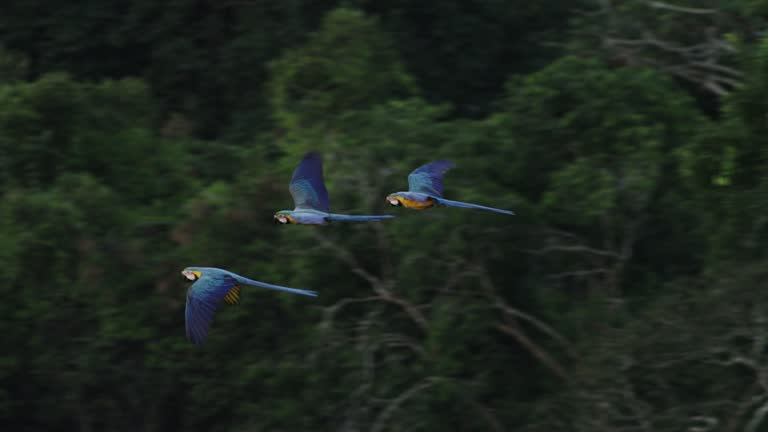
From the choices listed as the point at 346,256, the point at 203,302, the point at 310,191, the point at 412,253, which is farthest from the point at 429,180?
the point at 346,256

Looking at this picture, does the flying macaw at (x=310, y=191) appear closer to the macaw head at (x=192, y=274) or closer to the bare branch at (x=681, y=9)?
the macaw head at (x=192, y=274)

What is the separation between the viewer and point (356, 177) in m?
11.7

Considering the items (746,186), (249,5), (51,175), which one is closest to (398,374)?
(746,186)

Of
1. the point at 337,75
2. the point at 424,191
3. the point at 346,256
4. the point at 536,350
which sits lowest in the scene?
the point at 536,350

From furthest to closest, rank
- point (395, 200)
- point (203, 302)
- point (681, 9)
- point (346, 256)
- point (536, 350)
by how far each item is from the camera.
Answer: point (681, 9) < point (536, 350) < point (346, 256) < point (395, 200) < point (203, 302)

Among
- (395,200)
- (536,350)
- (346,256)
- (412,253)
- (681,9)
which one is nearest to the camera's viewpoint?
(395,200)

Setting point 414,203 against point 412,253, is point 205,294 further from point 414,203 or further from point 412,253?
point 412,253

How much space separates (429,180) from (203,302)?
2043mm

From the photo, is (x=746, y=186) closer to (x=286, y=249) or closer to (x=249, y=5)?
(x=286, y=249)

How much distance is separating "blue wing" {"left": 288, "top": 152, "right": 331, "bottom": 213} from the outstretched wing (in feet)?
3.07

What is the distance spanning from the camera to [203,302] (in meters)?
7.41

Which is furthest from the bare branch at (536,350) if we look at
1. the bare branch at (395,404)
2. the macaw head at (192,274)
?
the macaw head at (192,274)

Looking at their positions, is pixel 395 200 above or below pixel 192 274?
above

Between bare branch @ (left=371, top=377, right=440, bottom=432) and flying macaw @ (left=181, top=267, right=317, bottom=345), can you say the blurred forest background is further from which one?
flying macaw @ (left=181, top=267, right=317, bottom=345)
